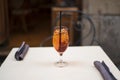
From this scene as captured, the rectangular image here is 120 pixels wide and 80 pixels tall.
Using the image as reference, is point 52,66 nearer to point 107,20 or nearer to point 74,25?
point 107,20

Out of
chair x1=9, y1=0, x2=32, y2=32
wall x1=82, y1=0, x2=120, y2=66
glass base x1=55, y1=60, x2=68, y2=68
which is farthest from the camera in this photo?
chair x1=9, y1=0, x2=32, y2=32

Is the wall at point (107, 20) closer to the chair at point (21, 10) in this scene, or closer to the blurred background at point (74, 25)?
the blurred background at point (74, 25)

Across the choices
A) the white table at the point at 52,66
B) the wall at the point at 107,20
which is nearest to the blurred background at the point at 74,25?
the wall at the point at 107,20

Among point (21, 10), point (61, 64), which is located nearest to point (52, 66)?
point (61, 64)

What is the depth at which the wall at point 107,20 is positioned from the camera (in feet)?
11.4

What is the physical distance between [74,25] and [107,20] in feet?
2.06

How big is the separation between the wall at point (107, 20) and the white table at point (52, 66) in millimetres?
1830

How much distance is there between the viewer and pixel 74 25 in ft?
13.1

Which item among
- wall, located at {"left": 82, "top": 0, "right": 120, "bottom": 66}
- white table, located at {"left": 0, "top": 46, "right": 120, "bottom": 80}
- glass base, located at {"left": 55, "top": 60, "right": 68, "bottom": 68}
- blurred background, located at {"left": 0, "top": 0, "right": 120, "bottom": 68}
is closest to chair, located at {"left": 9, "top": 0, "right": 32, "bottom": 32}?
blurred background, located at {"left": 0, "top": 0, "right": 120, "bottom": 68}

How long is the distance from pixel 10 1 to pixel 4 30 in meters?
1.44

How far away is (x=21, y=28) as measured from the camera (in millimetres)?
5535

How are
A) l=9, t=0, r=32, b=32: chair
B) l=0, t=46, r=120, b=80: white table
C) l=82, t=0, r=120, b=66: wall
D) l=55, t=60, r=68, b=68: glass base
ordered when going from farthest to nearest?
l=9, t=0, r=32, b=32: chair
l=82, t=0, r=120, b=66: wall
l=55, t=60, r=68, b=68: glass base
l=0, t=46, r=120, b=80: white table

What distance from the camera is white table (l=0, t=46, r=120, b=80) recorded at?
4.29 ft

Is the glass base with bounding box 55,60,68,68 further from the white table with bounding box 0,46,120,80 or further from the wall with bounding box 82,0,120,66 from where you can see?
the wall with bounding box 82,0,120,66
